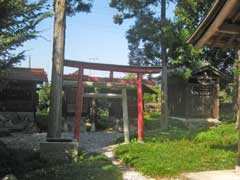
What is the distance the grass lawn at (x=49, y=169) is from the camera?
343 inches

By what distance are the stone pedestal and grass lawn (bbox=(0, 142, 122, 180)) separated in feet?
0.77

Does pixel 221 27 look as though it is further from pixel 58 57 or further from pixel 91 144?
pixel 91 144

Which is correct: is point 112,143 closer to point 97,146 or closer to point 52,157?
point 97,146

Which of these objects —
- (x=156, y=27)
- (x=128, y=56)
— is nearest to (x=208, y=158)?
(x=156, y=27)

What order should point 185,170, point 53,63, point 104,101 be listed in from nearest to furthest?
point 185,170, point 53,63, point 104,101

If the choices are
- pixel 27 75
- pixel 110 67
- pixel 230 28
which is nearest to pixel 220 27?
pixel 230 28

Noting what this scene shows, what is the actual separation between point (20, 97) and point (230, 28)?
15.4 m

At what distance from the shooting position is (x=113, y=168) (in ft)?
32.8

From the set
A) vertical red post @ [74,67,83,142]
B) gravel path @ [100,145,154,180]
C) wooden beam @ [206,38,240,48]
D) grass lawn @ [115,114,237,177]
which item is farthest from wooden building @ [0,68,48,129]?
wooden beam @ [206,38,240,48]

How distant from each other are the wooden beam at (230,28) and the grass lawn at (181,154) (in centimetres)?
351

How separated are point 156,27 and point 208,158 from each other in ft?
32.1

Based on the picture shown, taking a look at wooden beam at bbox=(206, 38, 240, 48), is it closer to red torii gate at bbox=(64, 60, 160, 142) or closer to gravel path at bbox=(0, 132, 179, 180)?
gravel path at bbox=(0, 132, 179, 180)

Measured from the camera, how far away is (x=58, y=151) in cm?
1113

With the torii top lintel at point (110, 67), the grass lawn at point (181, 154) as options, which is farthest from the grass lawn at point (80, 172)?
the torii top lintel at point (110, 67)
